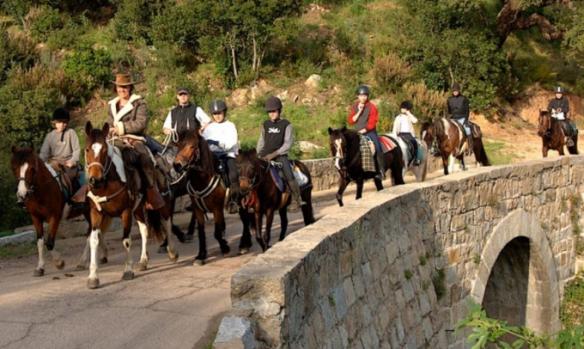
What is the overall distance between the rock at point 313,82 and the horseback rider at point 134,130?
1958cm

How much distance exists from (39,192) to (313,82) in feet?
67.8

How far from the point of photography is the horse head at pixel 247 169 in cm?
983

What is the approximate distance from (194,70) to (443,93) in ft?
33.3

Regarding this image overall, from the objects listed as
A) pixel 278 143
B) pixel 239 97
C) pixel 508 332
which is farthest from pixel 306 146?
pixel 508 332

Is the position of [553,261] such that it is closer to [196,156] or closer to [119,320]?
[196,156]

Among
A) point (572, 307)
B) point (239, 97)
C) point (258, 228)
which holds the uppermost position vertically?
point (239, 97)

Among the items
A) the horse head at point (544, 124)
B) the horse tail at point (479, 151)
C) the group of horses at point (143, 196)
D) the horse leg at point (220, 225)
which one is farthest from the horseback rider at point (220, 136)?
the horse head at point (544, 124)

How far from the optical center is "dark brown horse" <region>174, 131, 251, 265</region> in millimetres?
9734

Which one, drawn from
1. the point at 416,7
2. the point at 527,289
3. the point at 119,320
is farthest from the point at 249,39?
the point at 119,320

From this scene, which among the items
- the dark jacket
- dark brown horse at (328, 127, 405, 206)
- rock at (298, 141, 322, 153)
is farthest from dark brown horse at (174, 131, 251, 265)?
rock at (298, 141, 322, 153)

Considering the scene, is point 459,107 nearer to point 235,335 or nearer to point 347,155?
point 347,155

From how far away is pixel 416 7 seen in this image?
30516mm

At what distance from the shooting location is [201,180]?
33.1ft

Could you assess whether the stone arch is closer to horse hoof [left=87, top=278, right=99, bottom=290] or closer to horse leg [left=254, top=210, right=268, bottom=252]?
horse leg [left=254, top=210, right=268, bottom=252]
